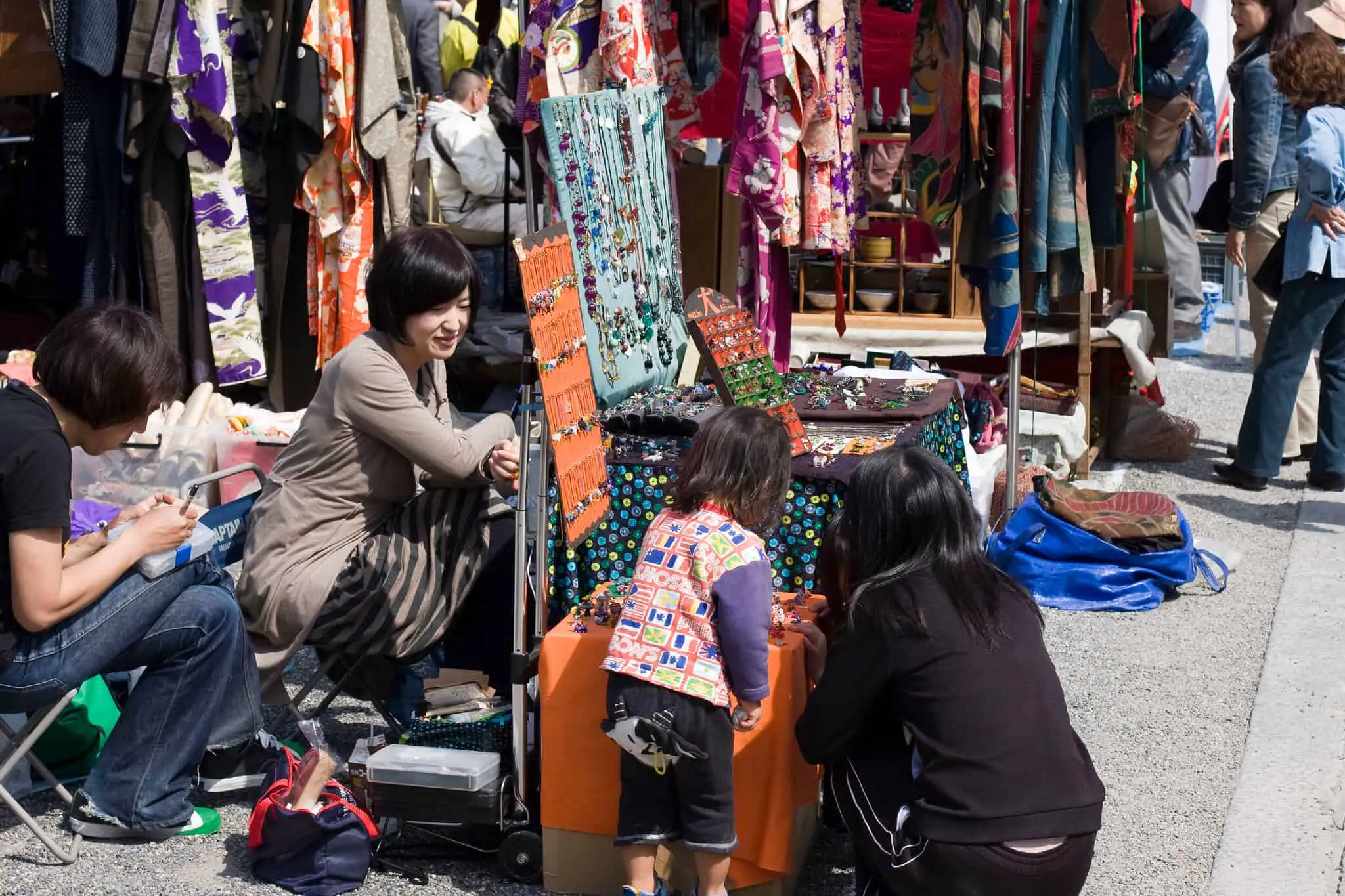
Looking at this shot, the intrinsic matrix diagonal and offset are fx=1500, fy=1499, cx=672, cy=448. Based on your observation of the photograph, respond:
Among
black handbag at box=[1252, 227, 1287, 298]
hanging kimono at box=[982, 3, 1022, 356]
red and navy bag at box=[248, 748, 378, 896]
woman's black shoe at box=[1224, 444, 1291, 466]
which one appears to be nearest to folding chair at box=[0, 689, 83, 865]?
red and navy bag at box=[248, 748, 378, 896]

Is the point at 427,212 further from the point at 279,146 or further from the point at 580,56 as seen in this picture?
the point at 580,56

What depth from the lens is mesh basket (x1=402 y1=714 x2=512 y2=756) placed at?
3.38m

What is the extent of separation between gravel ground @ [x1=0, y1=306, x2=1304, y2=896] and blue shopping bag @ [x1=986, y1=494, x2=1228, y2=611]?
0.08 meters

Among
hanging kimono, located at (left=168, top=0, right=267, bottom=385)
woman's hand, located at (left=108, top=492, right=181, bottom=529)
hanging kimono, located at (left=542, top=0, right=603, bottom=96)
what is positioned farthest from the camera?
hanging kimono, located at (left=168, top=0, right=267, bottom=385)

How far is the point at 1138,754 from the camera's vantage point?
13.3ft

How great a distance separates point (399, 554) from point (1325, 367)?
479 centimetres

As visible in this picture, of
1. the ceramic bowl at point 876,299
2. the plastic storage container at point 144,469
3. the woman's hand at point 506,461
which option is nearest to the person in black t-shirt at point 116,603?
the woman's hand at point 506,461

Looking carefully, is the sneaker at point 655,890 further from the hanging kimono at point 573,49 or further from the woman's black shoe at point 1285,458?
the woman's black shoe at point 1285,458

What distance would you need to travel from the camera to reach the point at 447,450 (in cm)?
356

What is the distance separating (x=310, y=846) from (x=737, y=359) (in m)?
1.64

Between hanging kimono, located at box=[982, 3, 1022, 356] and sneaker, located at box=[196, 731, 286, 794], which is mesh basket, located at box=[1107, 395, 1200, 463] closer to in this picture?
hanging kimono, located at box=[982, 3, 1022, 356]

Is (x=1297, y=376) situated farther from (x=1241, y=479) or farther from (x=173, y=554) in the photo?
(x=173, y=554)

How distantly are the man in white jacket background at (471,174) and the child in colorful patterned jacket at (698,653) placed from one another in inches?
174

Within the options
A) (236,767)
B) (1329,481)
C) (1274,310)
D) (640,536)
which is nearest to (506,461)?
(640,536)
